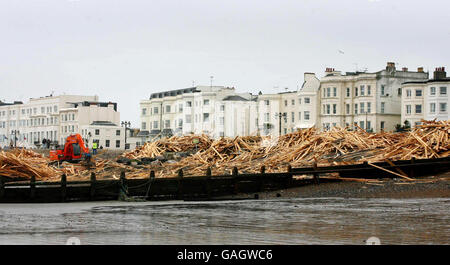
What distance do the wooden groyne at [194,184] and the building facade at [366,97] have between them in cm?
6415

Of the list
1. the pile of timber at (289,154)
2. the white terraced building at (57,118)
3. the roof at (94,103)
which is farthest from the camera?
the roof at (94,103)

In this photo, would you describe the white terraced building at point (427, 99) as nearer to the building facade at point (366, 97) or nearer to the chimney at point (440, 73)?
the chimney at point (440, 73)

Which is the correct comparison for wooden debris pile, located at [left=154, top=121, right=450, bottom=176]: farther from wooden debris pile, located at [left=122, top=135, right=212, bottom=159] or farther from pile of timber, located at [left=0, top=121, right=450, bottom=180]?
wooden debris pile, located at [left=122, top=135, right=212, bottom=159]

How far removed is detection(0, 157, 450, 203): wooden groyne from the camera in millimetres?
29672

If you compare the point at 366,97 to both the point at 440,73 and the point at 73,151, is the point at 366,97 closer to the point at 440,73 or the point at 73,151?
the point at 440,73

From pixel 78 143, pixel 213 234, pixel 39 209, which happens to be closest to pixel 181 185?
pixel 39 209

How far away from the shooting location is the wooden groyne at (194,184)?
2967cm

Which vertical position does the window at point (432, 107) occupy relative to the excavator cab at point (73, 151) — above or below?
above

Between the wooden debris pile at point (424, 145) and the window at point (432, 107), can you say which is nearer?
the wooden debris pile at point (424, 145)

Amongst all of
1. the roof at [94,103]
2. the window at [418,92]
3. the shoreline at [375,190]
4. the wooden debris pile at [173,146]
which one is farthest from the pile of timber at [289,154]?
the roof at [94,103]

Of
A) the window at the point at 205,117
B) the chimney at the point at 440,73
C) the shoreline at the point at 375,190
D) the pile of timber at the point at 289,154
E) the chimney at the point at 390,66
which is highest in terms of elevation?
the chimney at the point at 390,66

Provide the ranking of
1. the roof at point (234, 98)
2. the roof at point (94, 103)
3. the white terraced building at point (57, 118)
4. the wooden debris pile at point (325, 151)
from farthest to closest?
the roof at point (94, 103), the white terraced building at point (57, 118), the roof at point (234, 98), the wooden debris pile at point (325, 151)

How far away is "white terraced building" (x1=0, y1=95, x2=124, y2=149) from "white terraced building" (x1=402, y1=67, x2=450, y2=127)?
218 ft
